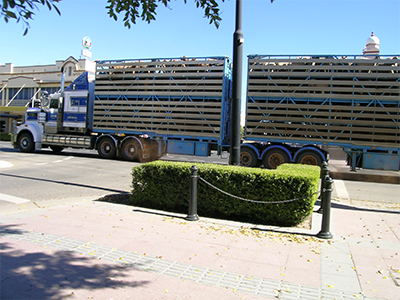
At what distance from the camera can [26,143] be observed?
19547 millimetres

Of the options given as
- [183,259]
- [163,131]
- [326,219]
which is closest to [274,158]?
[163,131]

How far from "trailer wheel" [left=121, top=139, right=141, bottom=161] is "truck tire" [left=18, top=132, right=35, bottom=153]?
627 centimetres

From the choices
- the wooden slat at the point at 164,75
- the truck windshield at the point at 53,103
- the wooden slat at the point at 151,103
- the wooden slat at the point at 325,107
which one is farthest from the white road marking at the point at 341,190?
the truck windshield at the point at 53,103

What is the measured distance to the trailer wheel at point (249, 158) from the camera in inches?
572

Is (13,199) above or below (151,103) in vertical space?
below

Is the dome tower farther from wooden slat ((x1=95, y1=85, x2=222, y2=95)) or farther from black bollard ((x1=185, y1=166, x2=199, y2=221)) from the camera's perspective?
black bollard ((x1=185, y1=166, x2=199, y2=221))

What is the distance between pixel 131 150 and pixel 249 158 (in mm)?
6493

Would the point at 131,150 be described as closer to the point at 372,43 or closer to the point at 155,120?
the point at 155,120

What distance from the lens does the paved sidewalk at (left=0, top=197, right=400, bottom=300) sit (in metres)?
3.42

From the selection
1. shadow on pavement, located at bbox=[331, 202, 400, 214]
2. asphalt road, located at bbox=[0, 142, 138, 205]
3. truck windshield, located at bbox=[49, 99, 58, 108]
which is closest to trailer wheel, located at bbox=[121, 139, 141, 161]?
asphalt road, located at bbox=[0, 142, 138, 205]

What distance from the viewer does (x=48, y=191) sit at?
8.64m

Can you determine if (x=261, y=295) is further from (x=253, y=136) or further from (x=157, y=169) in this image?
(x=253, y=136)

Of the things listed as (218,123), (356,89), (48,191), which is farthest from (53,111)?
(356,89)

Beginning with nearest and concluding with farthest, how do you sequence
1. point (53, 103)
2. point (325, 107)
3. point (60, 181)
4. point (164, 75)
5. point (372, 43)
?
1. point (60, 181)
2. point (325, 107)
3. point (164, 75)
4. point (53, 103)
5. point (372, 43)
